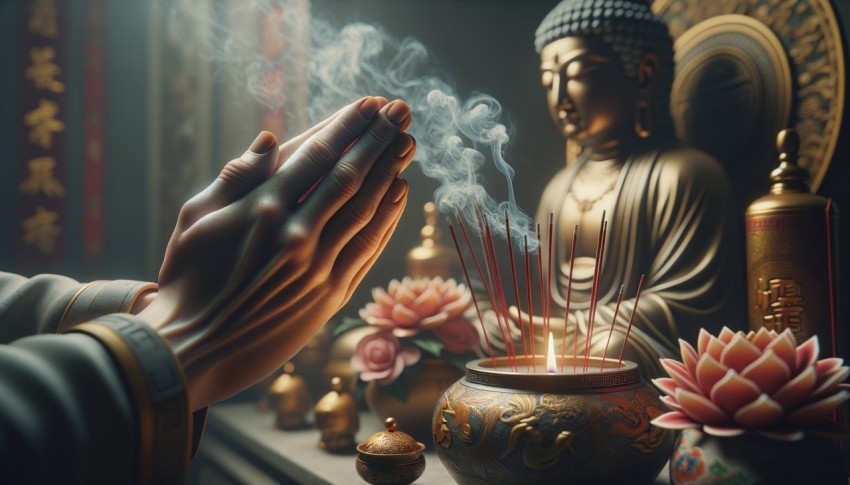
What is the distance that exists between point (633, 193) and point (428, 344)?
0.59 meters

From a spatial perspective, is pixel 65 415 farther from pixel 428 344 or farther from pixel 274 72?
pixel 274 72

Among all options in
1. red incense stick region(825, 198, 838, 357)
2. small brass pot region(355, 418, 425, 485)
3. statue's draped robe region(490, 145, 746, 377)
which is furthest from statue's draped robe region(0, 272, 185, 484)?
red incense stick region(825, 198, 838, 357)

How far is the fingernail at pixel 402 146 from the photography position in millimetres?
852

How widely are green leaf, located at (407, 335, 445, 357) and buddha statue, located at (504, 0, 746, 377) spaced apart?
222mm

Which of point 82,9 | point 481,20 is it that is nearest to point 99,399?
point 481,20

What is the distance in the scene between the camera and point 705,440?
87cm

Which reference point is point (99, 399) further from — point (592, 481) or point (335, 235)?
point (592, 481)

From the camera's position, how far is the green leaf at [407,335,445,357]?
4.84ft

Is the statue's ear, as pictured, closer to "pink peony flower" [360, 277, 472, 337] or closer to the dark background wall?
the dark background wall

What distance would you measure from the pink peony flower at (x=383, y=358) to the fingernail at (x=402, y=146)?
71cm

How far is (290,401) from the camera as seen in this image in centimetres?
184

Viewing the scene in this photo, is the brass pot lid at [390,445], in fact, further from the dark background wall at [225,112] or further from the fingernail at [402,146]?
the dark background wall at [225,112]

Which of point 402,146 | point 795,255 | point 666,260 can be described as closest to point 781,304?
point 795,255

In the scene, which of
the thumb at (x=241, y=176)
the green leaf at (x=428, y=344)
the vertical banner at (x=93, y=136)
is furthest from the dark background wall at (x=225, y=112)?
the thumb at (x=241, y=176)
